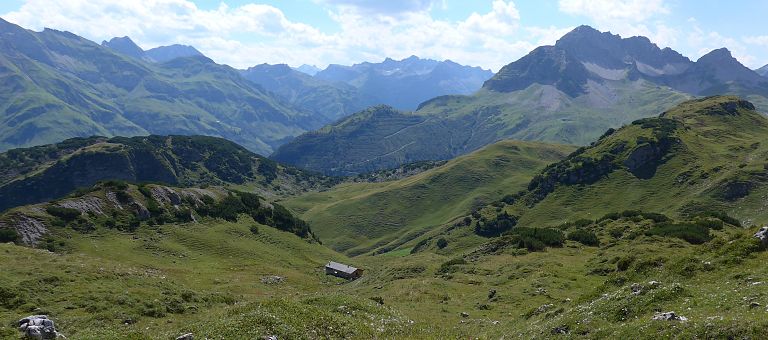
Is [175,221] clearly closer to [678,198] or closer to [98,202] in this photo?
[98,202]

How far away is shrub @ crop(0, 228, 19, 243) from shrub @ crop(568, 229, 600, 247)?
303 feet

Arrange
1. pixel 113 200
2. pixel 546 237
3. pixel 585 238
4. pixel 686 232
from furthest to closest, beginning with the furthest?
pixel 113 200 < pixel 546 237 < pixel 585 238 < pixel 686 232

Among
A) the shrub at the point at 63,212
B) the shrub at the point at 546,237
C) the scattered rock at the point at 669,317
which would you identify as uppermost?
the scattered rock at the point at 669,317

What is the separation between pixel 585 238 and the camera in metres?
90.4

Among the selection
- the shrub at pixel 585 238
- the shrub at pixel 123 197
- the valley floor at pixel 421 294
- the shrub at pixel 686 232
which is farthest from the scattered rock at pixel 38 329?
the shrub at pixel 123 197

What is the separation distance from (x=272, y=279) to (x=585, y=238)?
178 ft

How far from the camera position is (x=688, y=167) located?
19838 centimetres

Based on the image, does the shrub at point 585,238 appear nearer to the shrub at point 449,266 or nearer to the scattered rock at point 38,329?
the shrub at point 449,266

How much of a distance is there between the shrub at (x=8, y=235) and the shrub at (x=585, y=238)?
92279mm

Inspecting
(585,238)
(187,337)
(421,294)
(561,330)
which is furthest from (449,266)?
(187,337)

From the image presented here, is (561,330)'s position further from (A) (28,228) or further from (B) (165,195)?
(B) (165,195)

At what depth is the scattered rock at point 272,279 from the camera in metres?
81.5

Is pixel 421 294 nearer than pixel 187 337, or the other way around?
pixel 187 337

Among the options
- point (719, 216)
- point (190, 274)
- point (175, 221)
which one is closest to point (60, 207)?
point (175, 221)
